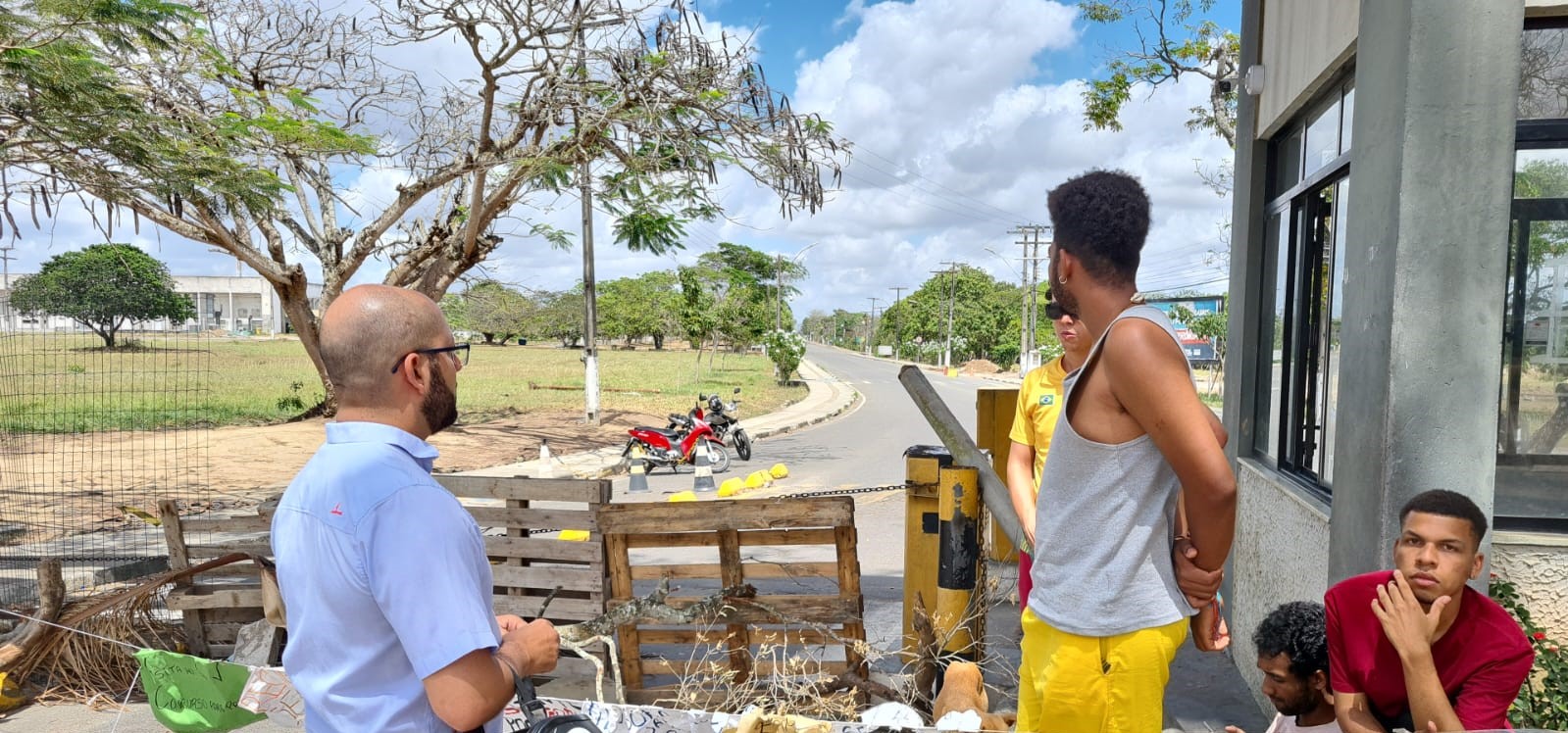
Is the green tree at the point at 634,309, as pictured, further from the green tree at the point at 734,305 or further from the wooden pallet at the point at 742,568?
the wooden pallet at the point at 742,568

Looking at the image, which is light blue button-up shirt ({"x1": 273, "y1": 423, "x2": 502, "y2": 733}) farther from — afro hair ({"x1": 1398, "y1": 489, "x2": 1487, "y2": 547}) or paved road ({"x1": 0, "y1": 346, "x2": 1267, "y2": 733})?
paved road ({"x1": 0, "y1": 346, "x2": 1267, "y2": 733})

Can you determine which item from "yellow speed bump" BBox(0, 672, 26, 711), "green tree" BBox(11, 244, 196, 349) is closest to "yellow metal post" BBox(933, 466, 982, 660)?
"yellow speed bump" BBox(0, 672, 26, 711)

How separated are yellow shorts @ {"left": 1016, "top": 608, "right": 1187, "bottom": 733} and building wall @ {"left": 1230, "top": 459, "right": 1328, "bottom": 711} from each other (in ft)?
5.30

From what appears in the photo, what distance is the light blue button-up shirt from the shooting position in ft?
4.77

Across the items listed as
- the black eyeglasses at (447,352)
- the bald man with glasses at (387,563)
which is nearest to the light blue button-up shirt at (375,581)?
the bald man with glasses at (387,563)

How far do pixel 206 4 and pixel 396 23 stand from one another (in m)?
2.91

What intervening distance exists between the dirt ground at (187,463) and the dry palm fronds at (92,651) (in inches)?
121

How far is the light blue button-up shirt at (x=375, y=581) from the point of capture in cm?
145

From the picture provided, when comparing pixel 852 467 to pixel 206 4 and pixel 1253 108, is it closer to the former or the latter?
pixel 1253 108

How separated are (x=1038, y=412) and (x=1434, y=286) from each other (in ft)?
4.60

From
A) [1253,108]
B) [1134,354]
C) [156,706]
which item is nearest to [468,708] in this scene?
[1134,354]

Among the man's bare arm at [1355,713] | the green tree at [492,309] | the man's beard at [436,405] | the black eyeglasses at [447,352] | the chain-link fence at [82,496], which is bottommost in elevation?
the chain-link fence at [82,496]

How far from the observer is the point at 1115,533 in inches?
76.9

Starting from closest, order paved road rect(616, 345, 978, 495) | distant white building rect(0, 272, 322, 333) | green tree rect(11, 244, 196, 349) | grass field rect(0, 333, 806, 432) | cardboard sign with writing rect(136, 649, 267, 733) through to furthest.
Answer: cardboard sign with writing rect(136, 649, 267, 733) → green tree rect(11, 244, 196, 349) → paved road rect(616, 345, 978, 495) → grass field rect(0, 333, 806, 432) → distant white building rect(0, 272, 322, 333)
